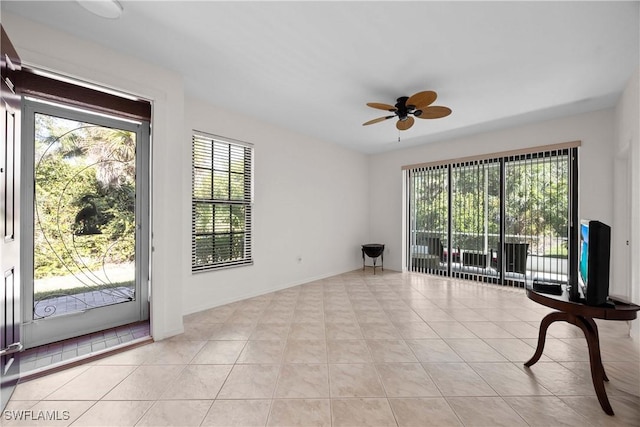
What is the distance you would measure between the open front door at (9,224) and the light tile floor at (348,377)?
28cm

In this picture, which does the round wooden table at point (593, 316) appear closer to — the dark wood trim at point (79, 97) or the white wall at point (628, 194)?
the white wall at point (628, 194)

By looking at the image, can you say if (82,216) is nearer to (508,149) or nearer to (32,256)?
(32,256)

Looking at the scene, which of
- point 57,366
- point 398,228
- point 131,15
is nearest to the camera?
point 131,15

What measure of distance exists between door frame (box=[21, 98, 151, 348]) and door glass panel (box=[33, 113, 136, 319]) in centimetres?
5

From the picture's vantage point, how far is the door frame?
7.86ft

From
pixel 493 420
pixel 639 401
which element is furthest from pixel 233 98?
pixel 639 401

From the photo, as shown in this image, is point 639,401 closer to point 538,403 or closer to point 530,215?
point 538,403

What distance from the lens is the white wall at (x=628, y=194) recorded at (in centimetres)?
266

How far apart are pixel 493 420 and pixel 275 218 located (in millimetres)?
3598

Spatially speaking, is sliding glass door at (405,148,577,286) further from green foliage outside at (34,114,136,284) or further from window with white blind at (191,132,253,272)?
green foliage outside at (34,114,136,284)

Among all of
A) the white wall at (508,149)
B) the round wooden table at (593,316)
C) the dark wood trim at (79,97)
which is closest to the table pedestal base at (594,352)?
the round wooden table at (593,316)

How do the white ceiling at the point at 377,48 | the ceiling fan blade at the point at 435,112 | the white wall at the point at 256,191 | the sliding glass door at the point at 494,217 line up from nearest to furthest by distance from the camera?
the white ceiling at the point at 377,48, the white wall at the point at 256,191, the ceiling fan blade at the point at 435,112, the sliding glass door at the point at 494,217

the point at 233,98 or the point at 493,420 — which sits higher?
the point at 233,98

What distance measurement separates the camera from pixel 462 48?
239 centimetres
